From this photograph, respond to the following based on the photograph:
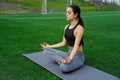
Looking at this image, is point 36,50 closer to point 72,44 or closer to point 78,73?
point 72,44

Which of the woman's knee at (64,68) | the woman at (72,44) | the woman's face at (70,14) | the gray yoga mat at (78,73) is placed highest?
the woman's face at (70,14)

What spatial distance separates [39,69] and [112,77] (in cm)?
118

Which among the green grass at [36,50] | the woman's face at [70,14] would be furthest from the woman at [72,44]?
the green grass at [36,50]

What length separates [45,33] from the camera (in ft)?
25.6

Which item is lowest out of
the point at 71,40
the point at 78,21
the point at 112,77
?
the point at 112,77

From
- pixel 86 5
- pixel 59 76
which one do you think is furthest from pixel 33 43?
pixel 86 5

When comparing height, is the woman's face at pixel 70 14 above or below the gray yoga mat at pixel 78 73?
above

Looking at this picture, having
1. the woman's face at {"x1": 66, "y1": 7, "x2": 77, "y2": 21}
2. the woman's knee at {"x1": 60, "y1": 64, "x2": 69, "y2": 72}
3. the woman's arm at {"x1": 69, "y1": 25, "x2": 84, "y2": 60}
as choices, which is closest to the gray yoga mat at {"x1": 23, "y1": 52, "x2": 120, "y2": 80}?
the woman's knee at {"x1": 60, "y1": 64, "x2": 69, "y2": 72}

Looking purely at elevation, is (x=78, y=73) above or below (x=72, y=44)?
below

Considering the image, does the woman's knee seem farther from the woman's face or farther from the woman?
the woman's face

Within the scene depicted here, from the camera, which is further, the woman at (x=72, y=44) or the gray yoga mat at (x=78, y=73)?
the woman at (x=72, y=44)

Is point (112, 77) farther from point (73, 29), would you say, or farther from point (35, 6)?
point (35, 6)

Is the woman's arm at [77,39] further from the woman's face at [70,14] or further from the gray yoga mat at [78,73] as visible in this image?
the gray yoga mat at [78,73]

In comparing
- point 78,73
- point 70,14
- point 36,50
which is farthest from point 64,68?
point 36,50
